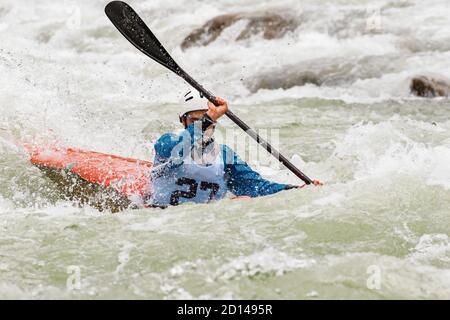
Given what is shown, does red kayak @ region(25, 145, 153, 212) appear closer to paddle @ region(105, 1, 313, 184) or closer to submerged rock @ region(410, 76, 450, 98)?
paddle @ region(105, 1, 313, 184)

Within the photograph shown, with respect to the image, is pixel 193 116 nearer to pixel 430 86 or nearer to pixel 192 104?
pixel 192 104

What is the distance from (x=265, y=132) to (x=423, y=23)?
15.8ft

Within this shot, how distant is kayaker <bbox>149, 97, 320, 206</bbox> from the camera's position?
4.43 m

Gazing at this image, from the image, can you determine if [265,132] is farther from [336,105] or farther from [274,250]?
[274,250]

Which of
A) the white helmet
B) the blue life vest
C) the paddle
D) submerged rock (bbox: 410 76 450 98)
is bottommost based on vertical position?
the blue life vest

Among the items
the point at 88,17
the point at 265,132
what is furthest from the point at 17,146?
the point at 88,17

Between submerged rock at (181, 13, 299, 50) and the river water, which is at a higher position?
submerged rock at (181, 13, 299, 50)

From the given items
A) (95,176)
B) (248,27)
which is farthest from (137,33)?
(248,27)

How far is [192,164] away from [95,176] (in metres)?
1.07

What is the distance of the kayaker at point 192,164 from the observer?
4430 mm

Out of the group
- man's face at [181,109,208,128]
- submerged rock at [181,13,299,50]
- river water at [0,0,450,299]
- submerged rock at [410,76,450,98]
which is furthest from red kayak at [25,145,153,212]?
submerged rock at [181,13,299,50]

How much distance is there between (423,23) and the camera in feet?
37.2

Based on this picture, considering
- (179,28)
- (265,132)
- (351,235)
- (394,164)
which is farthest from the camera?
(179,28)

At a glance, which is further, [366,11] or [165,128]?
[366,11]
